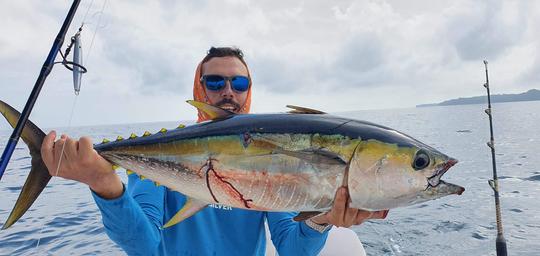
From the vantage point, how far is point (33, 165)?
2.34 meters

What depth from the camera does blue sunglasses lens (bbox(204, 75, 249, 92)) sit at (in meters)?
3.55

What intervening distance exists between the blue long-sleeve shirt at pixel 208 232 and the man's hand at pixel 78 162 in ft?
1.73

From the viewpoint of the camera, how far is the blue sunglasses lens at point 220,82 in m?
3.55

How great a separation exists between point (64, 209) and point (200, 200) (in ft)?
40.6

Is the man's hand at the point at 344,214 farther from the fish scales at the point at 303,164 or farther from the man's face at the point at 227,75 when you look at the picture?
the man's face at the point at 227,75

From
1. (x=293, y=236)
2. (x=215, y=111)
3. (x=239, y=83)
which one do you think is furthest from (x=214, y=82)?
(x=293, y=236)

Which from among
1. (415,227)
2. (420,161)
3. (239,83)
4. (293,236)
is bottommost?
(415,227)

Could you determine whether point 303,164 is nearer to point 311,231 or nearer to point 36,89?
point 311,231

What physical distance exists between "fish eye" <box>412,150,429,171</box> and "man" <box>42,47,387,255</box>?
15.4 inches

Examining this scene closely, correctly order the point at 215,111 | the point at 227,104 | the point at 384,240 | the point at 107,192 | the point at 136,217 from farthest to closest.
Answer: the point at 384,240 → the point at 227,104 → the point at 136,217 → the point at 107,192 → the point at 215,111

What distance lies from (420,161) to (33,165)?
7.46ft

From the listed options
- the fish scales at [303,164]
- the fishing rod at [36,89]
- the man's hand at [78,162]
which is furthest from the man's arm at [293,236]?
the fishing rod at [36,89]

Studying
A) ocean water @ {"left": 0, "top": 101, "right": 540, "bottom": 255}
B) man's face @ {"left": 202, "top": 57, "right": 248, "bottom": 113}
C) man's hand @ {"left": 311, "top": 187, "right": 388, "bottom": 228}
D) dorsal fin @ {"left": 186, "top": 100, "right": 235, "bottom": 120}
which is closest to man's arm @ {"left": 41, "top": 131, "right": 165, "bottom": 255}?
dorsal fin @ {"left": 186, "top": 100, "right": 235, "bottom": 120}

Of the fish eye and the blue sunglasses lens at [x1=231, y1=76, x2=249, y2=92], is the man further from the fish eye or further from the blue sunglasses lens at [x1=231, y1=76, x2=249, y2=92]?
the fish eye
